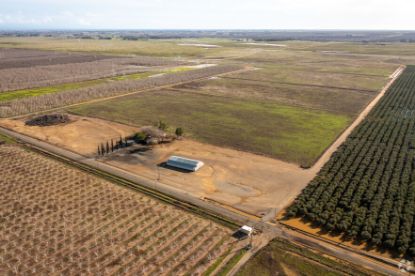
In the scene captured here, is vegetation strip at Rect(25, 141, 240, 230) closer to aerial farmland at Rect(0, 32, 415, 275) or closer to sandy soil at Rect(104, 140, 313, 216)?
aerial farmland at Rect(0, 32, 415, 275)

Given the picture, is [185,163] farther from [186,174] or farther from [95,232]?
[95,232]

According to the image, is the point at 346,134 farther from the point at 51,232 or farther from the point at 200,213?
the point at 51,232

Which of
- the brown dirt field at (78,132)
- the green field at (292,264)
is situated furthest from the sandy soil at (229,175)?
the brown dirt field at (78,132)

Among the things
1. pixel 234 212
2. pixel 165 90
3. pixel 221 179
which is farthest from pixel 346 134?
pixel 165 90

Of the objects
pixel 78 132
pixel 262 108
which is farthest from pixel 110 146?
pixel 262 108

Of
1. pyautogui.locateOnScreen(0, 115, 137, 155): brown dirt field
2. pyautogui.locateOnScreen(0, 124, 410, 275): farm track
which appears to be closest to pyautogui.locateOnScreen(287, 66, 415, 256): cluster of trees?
pyautogui.locateOnScreen(0, 124, 410, 275): farm track

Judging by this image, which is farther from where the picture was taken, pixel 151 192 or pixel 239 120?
pixel 239 120
